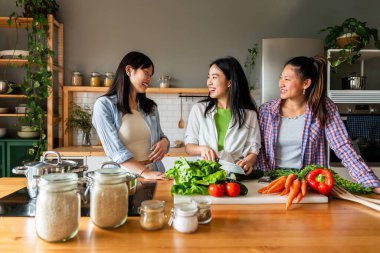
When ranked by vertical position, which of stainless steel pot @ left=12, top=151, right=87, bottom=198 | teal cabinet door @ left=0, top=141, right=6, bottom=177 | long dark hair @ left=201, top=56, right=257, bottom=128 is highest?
long dark hair @ left=201, top=56, right=257, bottom=128

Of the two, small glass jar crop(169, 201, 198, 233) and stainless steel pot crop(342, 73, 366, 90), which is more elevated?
stainless steel pot crop(342, 73, 366, 90)

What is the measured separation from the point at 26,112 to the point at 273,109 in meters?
3.02

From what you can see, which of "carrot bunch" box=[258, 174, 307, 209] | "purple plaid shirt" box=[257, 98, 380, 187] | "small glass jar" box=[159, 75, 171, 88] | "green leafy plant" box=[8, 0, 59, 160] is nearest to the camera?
"carrot bunch" box=[258, 174, 307, 209]

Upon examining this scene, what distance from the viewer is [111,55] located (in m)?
4.44

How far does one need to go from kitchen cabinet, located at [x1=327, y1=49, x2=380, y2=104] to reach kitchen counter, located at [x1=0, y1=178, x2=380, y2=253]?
8.93 ft

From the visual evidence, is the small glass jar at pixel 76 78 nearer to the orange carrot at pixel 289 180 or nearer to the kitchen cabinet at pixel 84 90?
the kitchen cabinet at pixel 84 90

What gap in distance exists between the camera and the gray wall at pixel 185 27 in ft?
14.5

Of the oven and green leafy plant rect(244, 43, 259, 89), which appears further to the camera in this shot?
green leafy plant rect(244, 43, 259, 89)

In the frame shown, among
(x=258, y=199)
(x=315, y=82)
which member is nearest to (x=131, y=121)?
(x=258, y=199)

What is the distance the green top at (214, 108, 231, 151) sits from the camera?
2244mm

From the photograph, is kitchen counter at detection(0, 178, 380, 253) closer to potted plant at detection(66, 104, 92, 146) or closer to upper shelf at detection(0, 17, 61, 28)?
potted plant at detection(66, 104, 92, 146)

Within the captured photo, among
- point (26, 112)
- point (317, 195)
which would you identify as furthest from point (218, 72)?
point (26, 112)

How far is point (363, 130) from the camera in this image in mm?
3828

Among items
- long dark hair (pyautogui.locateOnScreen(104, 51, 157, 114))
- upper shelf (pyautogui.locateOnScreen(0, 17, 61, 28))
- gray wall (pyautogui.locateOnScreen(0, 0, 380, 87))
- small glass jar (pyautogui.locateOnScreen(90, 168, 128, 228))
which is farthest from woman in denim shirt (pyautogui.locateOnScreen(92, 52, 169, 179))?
upper shelf (pyautogui.locateOnScreen(0, 17, 61, 28))
